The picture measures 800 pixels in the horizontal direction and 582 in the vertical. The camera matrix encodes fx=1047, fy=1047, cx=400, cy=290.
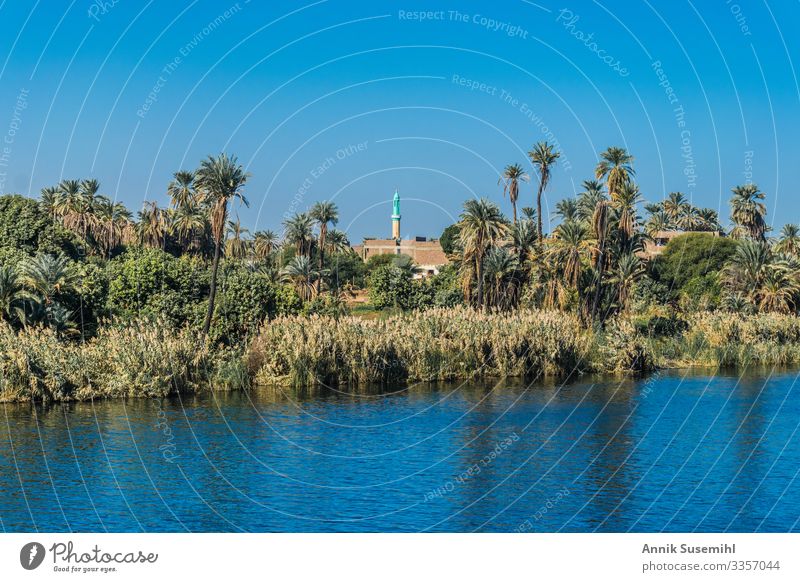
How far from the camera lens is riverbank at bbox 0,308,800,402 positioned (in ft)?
183

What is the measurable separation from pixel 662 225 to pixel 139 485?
127 m

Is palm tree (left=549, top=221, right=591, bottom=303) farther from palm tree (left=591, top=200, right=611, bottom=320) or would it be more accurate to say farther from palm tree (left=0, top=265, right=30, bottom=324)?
palm tree (left=0, top=265, right=30, bottom=324)

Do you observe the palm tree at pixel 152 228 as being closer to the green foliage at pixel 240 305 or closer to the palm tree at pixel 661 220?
the green foliage at pixel 240 305

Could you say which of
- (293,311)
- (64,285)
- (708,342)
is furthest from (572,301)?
(64,285)

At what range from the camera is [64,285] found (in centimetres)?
6281

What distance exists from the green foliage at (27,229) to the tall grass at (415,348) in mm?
21591

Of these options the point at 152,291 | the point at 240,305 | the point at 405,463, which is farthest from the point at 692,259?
the point at 405,463

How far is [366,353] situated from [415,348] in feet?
13.3

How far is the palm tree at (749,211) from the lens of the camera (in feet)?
413

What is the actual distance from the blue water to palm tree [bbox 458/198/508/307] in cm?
2368
